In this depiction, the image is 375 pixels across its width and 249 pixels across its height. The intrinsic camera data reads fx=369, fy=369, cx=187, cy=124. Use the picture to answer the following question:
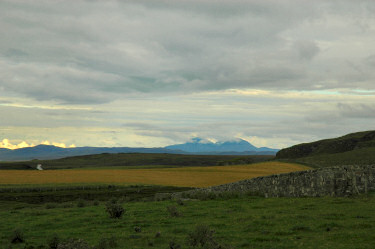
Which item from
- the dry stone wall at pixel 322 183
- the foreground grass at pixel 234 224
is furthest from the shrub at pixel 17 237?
the dry stone wall at pixel 322 183

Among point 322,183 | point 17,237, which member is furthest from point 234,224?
point 322,183

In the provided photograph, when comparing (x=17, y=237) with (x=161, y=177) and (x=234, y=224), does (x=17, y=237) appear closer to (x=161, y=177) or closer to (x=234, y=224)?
(x=234, y=224)

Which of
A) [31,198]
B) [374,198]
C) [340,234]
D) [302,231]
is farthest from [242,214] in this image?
[31,198]

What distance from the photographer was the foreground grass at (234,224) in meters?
17.3

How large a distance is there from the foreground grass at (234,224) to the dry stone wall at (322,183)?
1972 mm

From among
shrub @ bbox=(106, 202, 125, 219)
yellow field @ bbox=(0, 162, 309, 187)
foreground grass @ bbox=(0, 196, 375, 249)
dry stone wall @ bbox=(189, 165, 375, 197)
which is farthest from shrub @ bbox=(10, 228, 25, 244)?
yellow field @ bbox=(0, 162, 309, 187)

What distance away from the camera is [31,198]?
51.2 metres

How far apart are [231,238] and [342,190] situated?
15.9 m

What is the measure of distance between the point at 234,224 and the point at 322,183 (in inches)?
510

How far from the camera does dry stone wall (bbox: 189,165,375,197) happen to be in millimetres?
29984

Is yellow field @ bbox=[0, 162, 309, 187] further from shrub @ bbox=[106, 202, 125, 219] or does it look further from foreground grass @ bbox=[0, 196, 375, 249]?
shrub @ bbox=[106, 202, 125, 219]

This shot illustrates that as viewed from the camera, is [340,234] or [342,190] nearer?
[340,234]

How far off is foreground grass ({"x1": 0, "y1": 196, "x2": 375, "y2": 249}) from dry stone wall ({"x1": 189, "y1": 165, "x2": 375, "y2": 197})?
1972 mm

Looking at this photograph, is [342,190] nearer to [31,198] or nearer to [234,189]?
[234,189]
